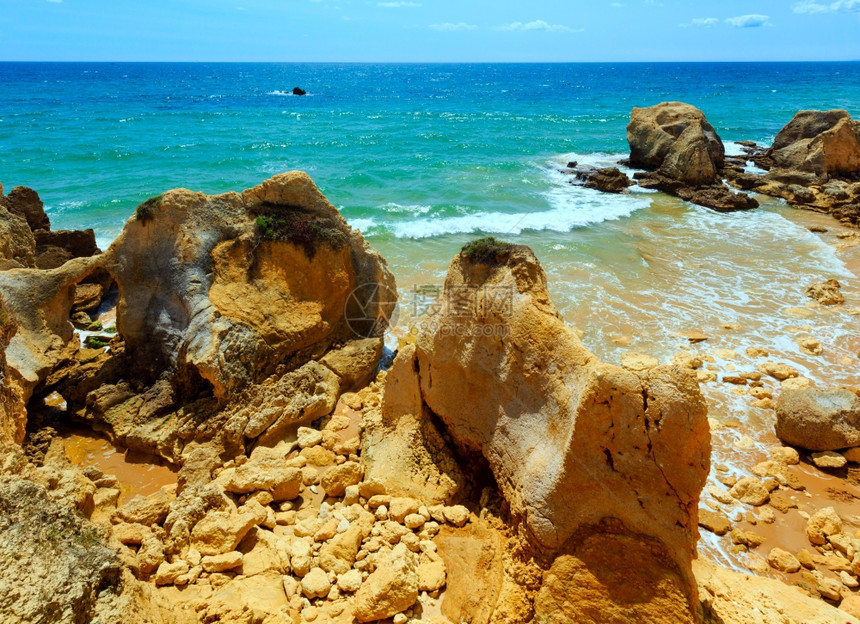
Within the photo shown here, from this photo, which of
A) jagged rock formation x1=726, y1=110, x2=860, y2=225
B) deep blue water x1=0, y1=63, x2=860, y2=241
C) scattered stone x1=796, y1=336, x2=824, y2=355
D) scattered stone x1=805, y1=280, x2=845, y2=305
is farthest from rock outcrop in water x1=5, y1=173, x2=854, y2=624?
jagged rock formation x1=726, y1=110, x2=860, y2=225

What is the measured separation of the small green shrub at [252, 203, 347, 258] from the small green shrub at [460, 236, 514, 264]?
3.67 m

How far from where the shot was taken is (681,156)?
1003 inches

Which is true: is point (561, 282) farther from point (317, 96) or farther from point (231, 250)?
point (317, 96)

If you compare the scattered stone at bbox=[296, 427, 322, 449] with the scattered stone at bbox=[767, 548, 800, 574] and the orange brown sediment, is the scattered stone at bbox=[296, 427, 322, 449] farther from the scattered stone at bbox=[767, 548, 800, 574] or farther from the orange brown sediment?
the scattered stone at bbox=[767, 548, 800, 574]

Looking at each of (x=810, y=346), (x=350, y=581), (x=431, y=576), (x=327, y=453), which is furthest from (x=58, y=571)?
(x=810, y=346)

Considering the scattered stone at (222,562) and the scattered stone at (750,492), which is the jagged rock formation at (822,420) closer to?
the scattered stone at (750,492)

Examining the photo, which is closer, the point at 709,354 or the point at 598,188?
the point at 709,354

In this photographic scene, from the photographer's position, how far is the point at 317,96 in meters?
76.1

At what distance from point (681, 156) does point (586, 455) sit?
970 inches

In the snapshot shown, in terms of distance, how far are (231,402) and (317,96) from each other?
75.8 m

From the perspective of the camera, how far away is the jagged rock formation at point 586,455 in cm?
441

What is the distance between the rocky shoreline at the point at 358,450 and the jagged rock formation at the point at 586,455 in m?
0.02

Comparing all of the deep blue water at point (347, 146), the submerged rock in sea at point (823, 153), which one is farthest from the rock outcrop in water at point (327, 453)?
the submerged rock in sea at point (823, 153)

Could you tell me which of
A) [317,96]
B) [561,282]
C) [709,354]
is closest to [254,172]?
[561,282]
